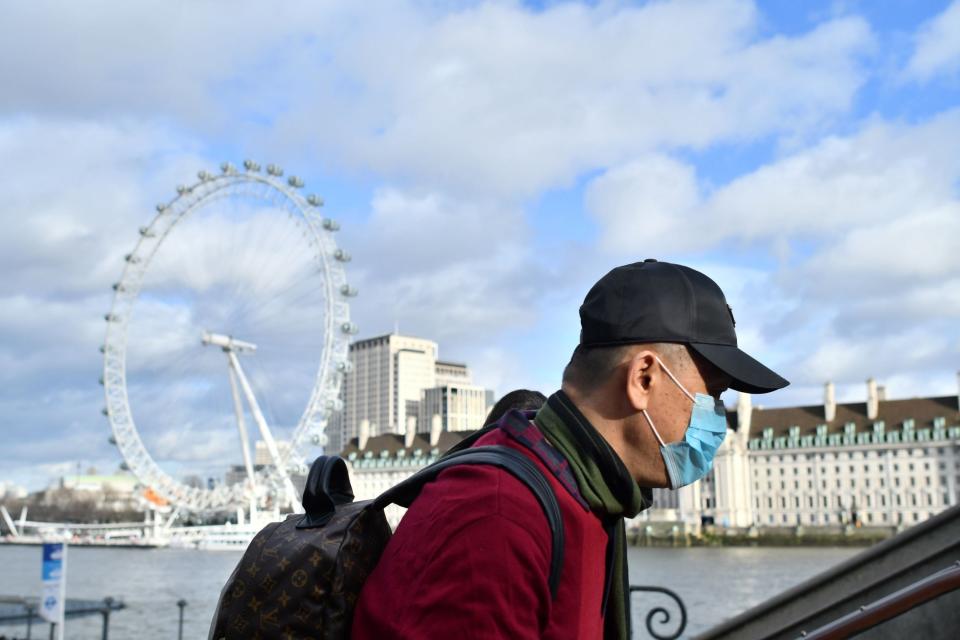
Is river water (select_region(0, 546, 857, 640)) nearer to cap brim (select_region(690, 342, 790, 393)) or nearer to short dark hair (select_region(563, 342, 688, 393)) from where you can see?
short dark hair (select_region(563, 342, 688, 393))

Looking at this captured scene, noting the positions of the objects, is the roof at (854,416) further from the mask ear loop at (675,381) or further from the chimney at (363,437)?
the mask ear loop at (675,381)

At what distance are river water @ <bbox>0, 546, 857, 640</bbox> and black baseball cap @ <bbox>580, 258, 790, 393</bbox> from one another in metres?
14.5

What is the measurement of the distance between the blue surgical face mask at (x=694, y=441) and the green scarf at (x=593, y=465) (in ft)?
0.33

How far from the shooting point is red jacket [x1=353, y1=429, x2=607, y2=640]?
5.04 feet

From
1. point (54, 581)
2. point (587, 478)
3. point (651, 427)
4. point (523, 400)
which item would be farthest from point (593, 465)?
point (54, 581)

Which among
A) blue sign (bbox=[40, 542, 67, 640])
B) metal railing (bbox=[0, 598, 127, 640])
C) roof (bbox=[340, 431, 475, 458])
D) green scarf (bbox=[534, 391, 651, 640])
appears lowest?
metal railing (bbox=[0, 598, 127, 640])

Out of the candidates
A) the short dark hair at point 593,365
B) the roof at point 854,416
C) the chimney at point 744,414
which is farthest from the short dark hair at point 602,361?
the chimney at point 744,414

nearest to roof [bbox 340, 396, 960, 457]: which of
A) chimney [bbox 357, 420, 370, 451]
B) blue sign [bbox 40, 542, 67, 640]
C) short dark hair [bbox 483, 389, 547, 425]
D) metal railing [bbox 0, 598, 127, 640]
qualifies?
chimney [bbox 357, 420, 370, 451]

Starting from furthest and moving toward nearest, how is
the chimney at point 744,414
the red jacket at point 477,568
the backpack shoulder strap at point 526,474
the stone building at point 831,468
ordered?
the chimney at point 744,414, the stone building at point 831,468, the backpack shoulder strap at point 526,474, the red jacket at point 477,568

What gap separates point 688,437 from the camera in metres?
2.00

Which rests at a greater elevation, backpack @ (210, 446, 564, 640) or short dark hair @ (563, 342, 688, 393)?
short dark hair @ (563, 342, 688, 393)

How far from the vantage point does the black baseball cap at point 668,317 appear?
6.29 ft

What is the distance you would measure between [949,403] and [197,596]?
83.0 meters

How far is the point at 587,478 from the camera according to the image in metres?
1.84
